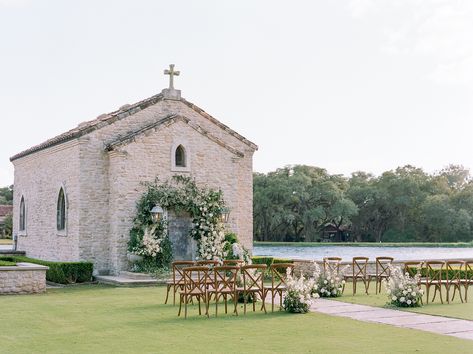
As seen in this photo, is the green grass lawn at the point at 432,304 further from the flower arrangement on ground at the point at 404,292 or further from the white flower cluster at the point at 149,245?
the white flower cluster at the point at 149,245

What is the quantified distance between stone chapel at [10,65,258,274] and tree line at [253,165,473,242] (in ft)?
120

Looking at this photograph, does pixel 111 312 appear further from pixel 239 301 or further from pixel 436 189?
pixel 436 189

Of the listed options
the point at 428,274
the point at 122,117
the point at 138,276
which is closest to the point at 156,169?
the point at 122,117

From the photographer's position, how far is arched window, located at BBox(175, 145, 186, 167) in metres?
23.0

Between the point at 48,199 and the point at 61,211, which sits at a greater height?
the point at 48,199

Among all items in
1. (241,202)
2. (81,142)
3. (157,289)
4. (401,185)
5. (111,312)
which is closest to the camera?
(111,312)

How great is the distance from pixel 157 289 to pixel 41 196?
956cm

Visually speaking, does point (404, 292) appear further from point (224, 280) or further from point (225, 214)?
point (225, 214)

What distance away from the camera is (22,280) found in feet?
58.1

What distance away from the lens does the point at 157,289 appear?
18688 millimetres

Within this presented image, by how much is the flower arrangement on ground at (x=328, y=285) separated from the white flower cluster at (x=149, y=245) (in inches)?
251

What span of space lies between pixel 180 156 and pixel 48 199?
18.8ft

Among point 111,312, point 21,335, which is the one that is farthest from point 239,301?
point 21,335

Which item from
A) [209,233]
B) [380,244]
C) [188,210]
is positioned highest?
[188,210]
